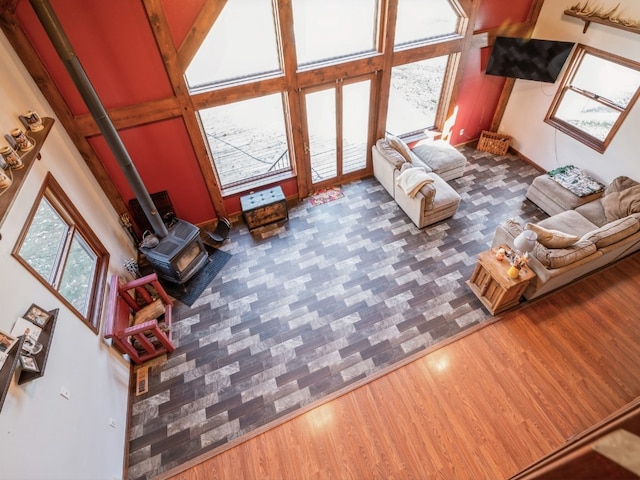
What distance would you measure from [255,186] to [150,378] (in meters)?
3.29

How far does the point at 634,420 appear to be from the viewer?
0.54 meters

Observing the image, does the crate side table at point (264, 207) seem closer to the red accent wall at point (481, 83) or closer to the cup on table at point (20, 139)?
the cup on table at point (20, 139)

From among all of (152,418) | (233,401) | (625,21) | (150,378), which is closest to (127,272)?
(150,378)

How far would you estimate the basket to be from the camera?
6.99 m

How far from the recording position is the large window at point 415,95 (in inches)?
238

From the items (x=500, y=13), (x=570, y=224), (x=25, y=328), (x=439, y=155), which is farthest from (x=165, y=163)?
(x=570, y=224)

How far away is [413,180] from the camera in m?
5.39

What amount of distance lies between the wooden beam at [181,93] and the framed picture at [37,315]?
2.97 meters

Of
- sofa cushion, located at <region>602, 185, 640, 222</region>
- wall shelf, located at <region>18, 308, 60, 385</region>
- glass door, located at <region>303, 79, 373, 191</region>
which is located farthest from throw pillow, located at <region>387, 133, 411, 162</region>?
wall shelf, located at <region>18, 308, 60, 385</region>

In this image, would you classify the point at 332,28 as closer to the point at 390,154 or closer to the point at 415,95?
the point at 390,154

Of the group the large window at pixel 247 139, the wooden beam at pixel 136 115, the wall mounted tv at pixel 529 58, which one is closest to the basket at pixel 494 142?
the wall mounted tv at pixel 529 58

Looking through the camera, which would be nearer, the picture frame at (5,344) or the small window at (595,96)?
the picture frame at (5,344)

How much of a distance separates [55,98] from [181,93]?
139cm

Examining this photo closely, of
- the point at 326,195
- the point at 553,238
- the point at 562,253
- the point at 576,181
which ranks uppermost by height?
the point at 553,238
